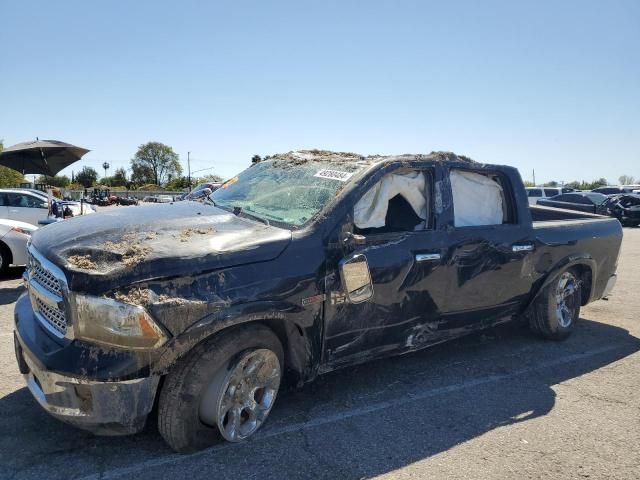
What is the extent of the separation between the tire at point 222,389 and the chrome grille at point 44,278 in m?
0.77

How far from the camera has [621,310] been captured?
21.5 ft

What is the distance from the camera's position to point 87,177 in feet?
335

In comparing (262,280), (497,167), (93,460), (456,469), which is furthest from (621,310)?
(93,460)

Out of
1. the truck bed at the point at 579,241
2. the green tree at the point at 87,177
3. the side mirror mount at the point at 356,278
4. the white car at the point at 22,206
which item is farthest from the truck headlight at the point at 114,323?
the green tree at the point at 87,177

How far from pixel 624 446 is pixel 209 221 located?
3.07 metres

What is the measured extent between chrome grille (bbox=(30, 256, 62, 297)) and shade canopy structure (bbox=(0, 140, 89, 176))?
10.3m

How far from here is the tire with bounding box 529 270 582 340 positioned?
4965 millimetres

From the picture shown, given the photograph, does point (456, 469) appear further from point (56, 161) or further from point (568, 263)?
point (56, 161)

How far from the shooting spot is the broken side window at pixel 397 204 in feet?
12.1

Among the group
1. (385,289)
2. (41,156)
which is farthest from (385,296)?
(41,156)

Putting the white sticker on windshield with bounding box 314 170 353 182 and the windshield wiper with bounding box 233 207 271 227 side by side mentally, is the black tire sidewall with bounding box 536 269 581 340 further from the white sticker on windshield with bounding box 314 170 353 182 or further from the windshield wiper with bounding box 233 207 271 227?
the windshield wiper with bounding box 233 207 271 227

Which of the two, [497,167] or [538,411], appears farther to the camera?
[497,167]

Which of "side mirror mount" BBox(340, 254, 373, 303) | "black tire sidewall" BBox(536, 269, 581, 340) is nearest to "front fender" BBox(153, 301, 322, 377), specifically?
"side mirror mount" BBox(340, 254, 373, 303)

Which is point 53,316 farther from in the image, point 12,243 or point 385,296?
point 12,243
